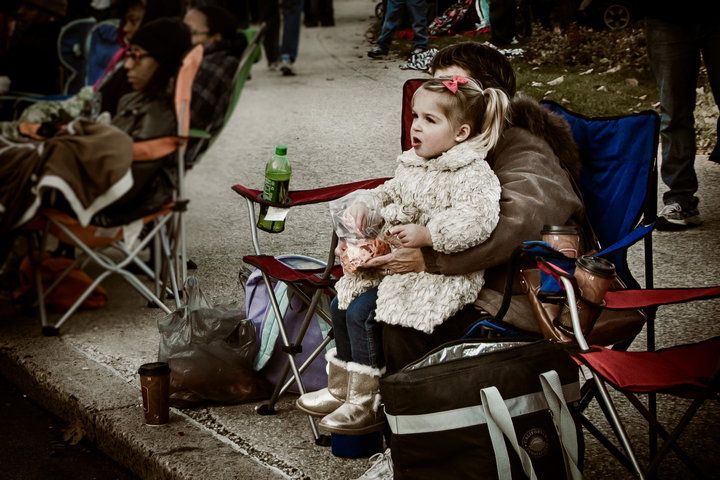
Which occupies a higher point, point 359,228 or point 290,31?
point 290,31

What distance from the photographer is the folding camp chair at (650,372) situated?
7.20ft

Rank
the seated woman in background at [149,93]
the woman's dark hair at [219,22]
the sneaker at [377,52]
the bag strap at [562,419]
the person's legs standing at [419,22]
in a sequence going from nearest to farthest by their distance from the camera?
A: the bag strap at [562,419] → the person's legs standing at [419,22] → the sneaker at [377,52] → the seated woman in background at [149,93] → the woman's dark hair at [219,22]

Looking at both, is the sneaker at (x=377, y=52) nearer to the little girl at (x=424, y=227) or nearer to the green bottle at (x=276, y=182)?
the green bottle at (x=276, y=182)

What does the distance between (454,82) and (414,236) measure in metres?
0.44

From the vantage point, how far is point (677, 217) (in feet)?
13.5

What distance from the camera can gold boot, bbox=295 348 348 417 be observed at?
2.84m

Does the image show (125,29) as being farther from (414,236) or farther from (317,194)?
(414,236)

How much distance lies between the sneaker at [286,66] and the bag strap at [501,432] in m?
2.48

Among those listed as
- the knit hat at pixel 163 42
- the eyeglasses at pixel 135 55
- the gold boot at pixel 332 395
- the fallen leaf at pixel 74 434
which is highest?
the knit hat at pixel 163 42

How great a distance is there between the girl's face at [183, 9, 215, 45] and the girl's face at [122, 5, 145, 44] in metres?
0.19

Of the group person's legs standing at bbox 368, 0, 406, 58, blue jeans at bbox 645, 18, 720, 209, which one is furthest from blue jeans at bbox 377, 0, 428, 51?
blue jeans at bbox 645, 18, 720, 209

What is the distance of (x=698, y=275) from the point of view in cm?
388

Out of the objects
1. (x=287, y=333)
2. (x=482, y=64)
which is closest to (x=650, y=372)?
(x=482, y=64)

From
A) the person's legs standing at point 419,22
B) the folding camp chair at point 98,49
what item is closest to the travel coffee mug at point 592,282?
the person's legs standing at point 419,22
